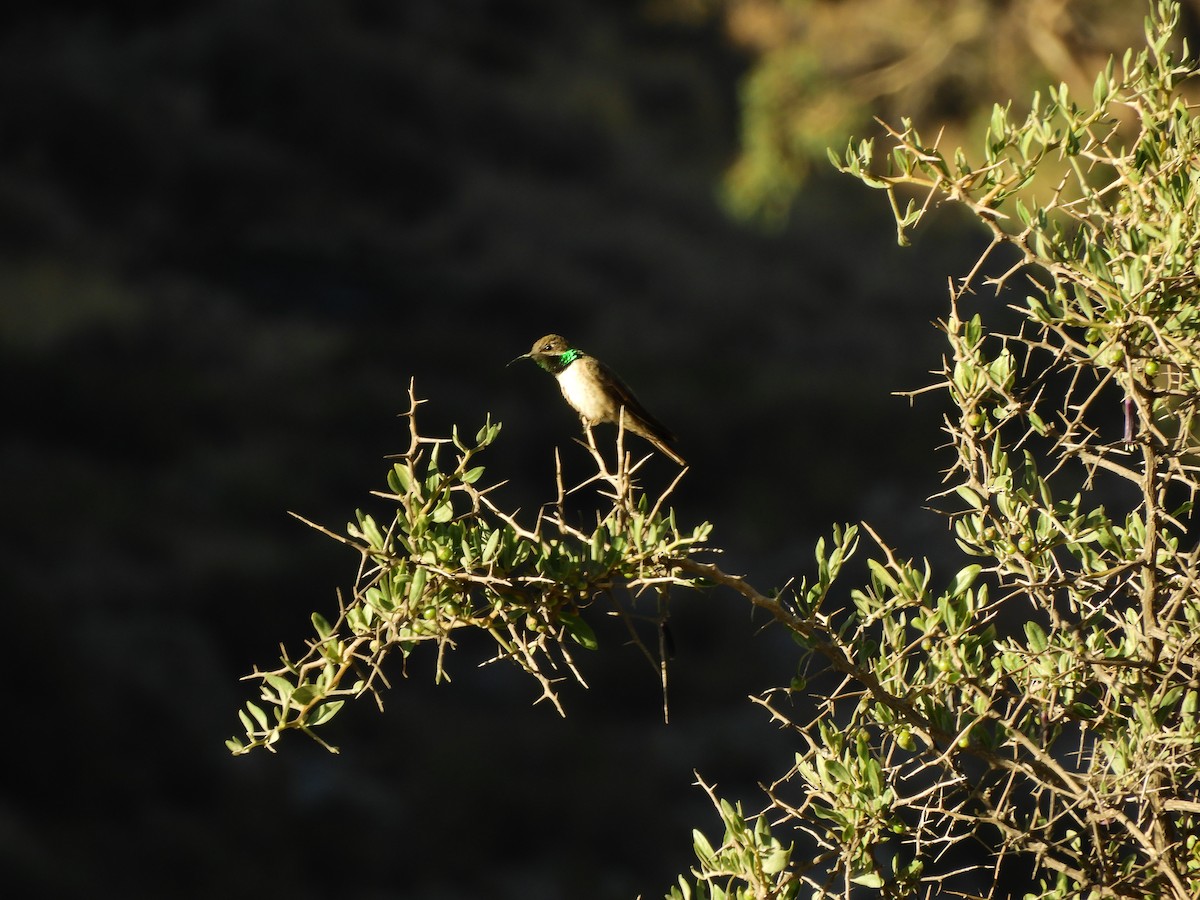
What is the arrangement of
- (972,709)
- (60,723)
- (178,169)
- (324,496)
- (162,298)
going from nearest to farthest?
(972,709)
(60,723)
(324,496)
(162,298)
(178,169)

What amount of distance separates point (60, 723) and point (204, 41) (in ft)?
57.1

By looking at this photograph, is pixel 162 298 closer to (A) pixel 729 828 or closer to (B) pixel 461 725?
(B) pixel 461 725

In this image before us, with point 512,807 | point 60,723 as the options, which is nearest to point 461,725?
point 512,807

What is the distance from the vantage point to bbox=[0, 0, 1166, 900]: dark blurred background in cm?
960

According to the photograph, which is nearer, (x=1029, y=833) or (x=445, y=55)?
(x=1029, y=833)

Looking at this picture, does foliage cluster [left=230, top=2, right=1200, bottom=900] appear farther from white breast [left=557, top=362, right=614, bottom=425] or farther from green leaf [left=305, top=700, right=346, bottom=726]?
white breast [left=557, top=362, right=614, bottom=425]

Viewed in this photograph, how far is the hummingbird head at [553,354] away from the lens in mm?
3797

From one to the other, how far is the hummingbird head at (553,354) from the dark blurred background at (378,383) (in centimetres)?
578

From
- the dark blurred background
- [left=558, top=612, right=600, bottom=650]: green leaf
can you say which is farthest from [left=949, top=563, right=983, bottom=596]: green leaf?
the dark blurred background

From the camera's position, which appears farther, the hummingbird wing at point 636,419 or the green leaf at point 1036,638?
the hummingbird wing at point 636,419

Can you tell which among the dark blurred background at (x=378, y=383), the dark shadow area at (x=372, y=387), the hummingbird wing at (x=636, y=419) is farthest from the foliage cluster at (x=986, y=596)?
the dark blurred background at (x=378, y=383)

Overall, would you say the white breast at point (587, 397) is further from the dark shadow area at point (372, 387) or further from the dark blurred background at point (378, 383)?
the dark blurred background at point (378, 383)

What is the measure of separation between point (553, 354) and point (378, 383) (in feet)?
41.8

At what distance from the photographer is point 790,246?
2367cm
